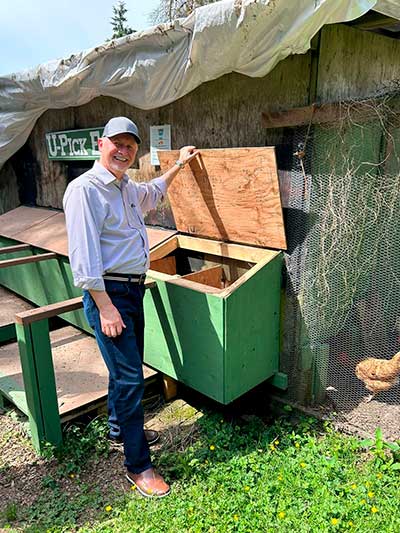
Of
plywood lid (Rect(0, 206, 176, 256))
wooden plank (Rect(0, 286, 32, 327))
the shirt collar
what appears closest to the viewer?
the shirt collar

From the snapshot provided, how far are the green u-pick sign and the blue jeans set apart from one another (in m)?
2.04

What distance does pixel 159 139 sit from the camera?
3.18 metres

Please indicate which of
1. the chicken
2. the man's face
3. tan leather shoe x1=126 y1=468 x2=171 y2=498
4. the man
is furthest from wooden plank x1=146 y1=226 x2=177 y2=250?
the chicken

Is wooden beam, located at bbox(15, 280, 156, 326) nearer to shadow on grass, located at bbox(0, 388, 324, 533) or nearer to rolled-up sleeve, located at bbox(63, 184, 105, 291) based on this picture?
rolled-up sleeve, located at bbox(63, 184, 105, 291)

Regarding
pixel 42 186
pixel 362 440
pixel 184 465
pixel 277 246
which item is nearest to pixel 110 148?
pixel 277 246

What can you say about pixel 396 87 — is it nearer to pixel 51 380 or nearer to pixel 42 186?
pixel 51 380

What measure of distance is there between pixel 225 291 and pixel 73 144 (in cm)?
259

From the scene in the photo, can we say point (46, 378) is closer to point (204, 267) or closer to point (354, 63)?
point (204, 267)

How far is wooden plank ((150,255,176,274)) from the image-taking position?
3.14 metres

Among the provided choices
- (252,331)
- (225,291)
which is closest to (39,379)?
(225,291)

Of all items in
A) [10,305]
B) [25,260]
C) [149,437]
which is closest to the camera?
[149,437]

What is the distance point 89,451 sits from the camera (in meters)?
2.48

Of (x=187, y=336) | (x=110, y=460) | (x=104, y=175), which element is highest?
(x=104, y=175)

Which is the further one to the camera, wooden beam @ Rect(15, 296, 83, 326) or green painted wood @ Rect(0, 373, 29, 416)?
green painted wood @ Rect(0, 373, 29, 416)
